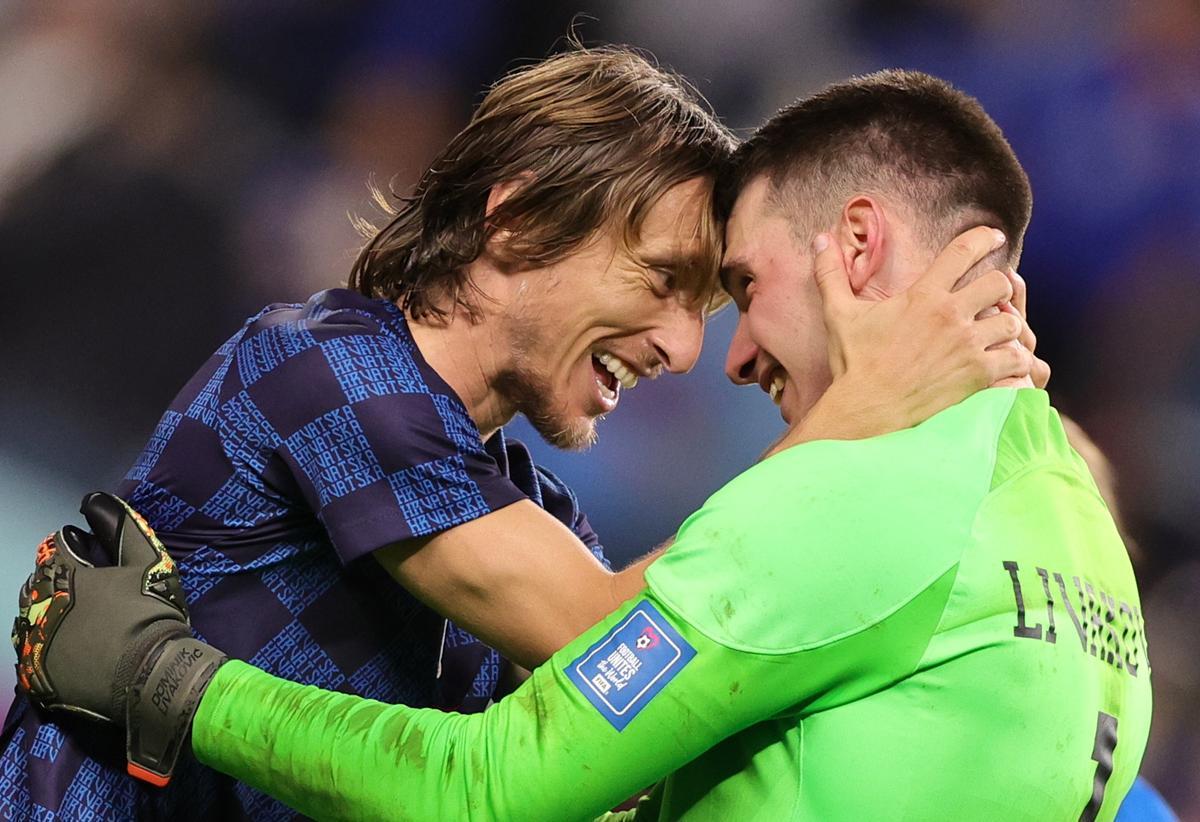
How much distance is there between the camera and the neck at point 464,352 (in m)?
1.75

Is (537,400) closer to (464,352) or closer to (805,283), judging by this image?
(464,352)

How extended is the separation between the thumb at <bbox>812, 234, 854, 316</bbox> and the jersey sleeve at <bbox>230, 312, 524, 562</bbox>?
1.38 feet

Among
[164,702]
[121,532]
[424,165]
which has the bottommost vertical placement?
[164,702]

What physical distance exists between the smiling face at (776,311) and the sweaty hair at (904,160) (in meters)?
0.03

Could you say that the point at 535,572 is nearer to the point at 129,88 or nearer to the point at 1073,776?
the point at 1073,776

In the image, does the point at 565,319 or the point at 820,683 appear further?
the point at 565,319

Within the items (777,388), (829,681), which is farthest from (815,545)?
(777,388)

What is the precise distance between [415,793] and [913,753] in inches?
16.0

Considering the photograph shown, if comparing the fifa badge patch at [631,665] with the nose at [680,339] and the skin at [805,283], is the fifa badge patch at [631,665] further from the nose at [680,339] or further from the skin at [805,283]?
the nose at [680,339]

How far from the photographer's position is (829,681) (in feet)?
3.40

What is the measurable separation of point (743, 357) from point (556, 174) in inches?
16.5

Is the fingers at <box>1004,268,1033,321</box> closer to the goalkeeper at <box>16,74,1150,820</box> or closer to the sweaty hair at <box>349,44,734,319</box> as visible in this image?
the goalkeeper at <box>16,74,1150,820</box>

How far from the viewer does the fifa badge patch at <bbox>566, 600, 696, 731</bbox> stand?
102 cm

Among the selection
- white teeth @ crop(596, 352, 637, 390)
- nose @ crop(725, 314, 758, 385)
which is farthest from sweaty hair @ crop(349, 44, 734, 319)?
A: nose @ crop(725, 314, 758, 385)
